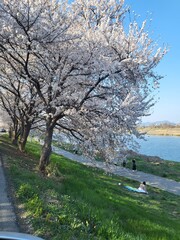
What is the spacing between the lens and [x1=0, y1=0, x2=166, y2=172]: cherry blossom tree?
13555 millimetres

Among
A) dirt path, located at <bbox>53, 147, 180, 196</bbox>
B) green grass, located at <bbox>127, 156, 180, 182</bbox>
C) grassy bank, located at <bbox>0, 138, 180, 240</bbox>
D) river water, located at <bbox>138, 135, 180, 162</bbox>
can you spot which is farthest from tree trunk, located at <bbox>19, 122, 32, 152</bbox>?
river water, located at <bbox>138, 135, 180, 162</bbox>

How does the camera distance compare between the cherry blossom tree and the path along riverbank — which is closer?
the path along riverbank

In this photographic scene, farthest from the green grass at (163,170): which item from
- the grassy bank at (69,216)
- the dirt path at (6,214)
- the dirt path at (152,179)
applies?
the dirt path at (6,214)

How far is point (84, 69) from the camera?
14672 millimetres

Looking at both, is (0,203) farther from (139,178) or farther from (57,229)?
(139,178)

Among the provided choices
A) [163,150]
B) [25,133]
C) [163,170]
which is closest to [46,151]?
[25,133]

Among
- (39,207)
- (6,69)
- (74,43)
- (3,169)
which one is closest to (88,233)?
(39,207)

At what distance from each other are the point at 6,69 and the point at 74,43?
20.5ft

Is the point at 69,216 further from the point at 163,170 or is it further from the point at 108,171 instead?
the point at 163,170

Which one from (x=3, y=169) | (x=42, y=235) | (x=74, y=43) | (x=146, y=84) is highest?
(x=74, y=43)

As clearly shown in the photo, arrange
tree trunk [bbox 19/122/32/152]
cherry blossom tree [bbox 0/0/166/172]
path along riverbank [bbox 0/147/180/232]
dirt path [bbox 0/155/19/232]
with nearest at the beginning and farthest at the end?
dirt path [bbox 0/155/19/232], path along riverbank [bbox 0/147/180/232], cherry blossom tree [bbox 0/0/166/172], tree trunk [bbox 19/122/32/152]

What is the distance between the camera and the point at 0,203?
345 inches

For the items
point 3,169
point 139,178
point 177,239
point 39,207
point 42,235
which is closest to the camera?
point 42,235

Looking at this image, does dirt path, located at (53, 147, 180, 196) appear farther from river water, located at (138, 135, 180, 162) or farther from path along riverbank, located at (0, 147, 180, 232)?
river water, located at (138, 135, 180, 162)
